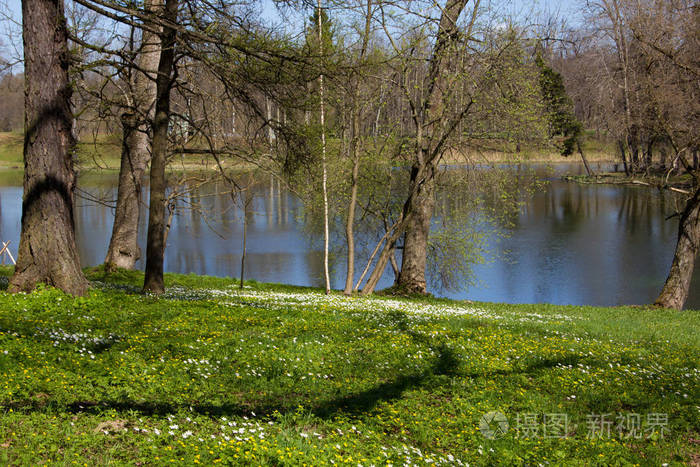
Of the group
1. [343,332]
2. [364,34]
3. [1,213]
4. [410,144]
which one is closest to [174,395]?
[343,332]

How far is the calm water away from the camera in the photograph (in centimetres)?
2494

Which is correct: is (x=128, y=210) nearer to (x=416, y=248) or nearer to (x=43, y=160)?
(x=416, y=248)

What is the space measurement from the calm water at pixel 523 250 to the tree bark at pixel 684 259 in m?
4.14

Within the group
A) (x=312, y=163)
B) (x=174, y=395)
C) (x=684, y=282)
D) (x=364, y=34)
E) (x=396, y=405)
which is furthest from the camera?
(x=684, y=282)

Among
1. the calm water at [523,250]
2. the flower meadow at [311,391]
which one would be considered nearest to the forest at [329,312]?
the flower meadow at [311,391]

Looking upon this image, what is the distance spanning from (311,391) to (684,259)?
1719 centimetres

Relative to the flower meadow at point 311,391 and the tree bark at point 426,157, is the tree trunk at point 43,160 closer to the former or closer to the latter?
the flower meadow at point 311,391

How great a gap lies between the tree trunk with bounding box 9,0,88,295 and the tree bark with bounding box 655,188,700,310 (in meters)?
18.2

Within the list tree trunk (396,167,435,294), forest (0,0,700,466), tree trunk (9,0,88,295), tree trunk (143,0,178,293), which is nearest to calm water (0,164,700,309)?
forest (0,0,700,466)

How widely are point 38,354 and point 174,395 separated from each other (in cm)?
170

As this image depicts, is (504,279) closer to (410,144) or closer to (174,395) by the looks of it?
(410,144)

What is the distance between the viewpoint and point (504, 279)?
26.7 meters

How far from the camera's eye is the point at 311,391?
6672 mm

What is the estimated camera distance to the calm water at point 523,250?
24.9 metres
